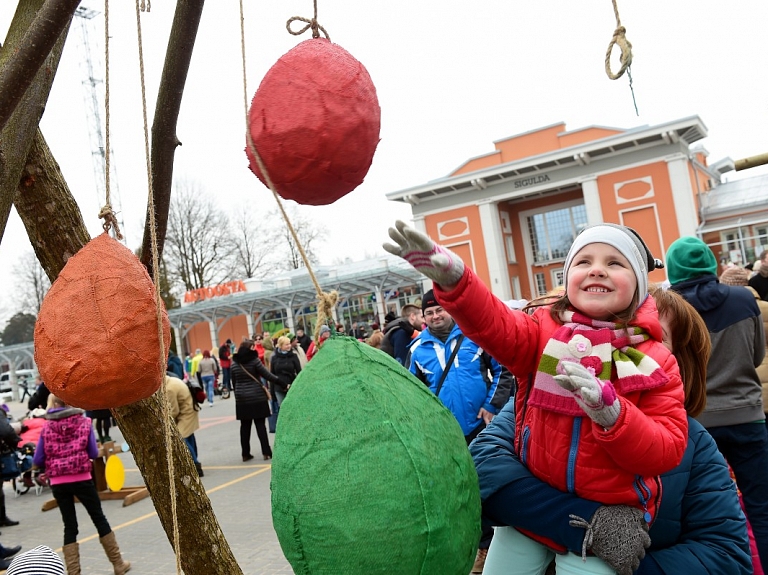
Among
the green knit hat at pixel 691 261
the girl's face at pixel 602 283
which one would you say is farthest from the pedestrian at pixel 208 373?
the girl's face at pixel 602 283

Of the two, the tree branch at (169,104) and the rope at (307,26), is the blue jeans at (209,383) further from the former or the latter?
the rope at (307,26)

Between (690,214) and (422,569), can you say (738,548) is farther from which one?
(690,214)

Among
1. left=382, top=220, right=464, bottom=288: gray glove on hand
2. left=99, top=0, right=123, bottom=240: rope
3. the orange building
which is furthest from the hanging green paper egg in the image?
the orange building

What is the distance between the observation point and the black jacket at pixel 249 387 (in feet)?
29.7

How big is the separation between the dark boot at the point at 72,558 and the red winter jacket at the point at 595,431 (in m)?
4.97

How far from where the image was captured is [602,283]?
1.65m

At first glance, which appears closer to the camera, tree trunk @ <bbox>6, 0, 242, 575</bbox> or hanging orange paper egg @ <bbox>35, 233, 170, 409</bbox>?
hanging orange paper egg @ <bbox>35, 233, 170, 409</bbox>

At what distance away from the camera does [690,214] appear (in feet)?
85.6

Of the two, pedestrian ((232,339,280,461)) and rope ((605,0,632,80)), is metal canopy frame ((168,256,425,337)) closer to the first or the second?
pedestrian ((232,339,280,461))

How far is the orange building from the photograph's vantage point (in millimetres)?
26672

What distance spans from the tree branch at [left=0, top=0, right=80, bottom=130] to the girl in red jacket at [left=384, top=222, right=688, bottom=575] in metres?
0.86

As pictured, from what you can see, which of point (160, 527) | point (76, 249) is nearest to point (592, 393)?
point (76, 249)

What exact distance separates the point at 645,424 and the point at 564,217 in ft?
105

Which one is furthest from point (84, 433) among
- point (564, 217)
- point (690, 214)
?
point (564, 217)
